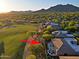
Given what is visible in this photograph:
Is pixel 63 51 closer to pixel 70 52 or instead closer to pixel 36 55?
pixel 70 52

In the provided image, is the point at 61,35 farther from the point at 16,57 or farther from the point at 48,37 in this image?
the point at 16,57

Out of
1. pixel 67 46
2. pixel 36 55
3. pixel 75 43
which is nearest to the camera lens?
pixel 36 55

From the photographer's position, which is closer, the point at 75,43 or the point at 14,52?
the point at 14,52

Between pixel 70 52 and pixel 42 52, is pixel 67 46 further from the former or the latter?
pixel 42 52

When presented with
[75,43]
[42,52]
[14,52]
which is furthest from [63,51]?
[14,52]

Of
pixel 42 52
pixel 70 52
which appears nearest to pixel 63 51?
pixel 70 52

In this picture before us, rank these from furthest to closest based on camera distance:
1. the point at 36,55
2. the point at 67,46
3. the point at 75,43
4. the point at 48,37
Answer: the point at 48,37 → the point at 75,43 → the point at 67,46 → the point at 36,55

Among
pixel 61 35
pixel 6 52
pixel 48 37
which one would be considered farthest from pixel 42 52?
pixel 61 35

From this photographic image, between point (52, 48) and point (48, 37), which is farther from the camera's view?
point (48, 37)

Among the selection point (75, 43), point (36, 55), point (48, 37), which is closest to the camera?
point (36, 55)
